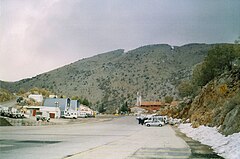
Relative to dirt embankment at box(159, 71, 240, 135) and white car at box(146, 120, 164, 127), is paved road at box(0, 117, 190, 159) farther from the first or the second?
white car at box(146, 120, 164, 127)

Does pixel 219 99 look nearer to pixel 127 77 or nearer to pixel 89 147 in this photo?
pixel 89 147

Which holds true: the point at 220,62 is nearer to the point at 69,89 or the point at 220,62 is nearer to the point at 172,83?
the point at 172,83

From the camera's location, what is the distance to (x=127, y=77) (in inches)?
6658

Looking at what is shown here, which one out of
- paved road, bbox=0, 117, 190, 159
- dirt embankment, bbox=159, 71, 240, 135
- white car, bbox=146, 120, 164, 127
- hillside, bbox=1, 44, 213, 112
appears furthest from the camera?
hillside, bbox=1, 44, 213, 112

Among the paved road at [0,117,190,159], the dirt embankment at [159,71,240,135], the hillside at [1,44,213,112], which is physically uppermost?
the hillside at [1,44,213,112]

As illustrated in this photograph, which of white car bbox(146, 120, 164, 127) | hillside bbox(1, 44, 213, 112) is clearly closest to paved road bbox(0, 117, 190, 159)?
white car bbox(146, 120, 164, 127)

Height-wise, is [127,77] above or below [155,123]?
above

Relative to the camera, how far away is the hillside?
160m

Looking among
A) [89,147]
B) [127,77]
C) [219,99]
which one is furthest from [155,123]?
[127,77]

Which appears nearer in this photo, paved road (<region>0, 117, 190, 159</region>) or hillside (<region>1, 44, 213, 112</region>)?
paved road (<region>0, 117, 190, 159</region>)

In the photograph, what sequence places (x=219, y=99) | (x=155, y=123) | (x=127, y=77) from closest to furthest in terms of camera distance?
(x=219, y=99)
(x=155, y=123)
(x=127, y=77)

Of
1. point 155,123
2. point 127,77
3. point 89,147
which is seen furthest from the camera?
point 127,77

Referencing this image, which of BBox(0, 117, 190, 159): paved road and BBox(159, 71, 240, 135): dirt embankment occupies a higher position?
BBox(159, 71, 240, 135): dirt embankment

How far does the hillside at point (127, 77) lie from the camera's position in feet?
527
